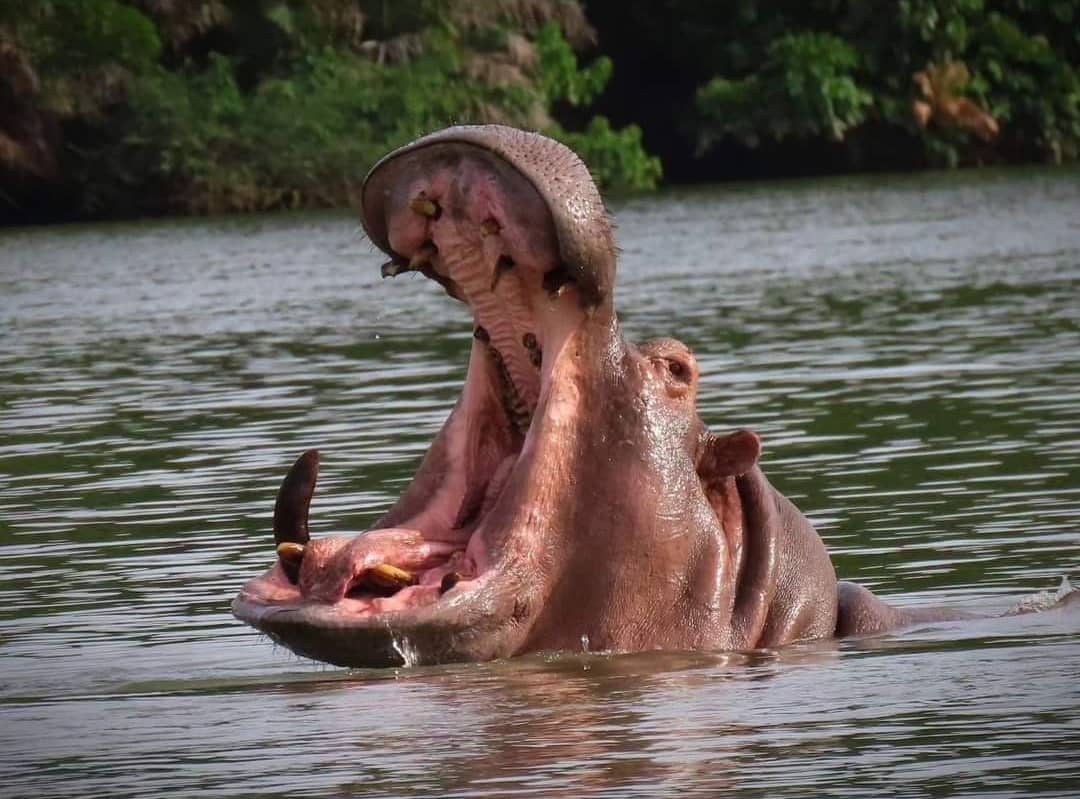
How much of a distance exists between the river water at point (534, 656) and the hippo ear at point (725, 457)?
40cm

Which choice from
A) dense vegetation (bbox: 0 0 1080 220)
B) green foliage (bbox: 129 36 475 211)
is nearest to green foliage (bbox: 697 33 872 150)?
dense vegetation (bbox: 0 0 1080 220)

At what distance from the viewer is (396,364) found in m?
15.1

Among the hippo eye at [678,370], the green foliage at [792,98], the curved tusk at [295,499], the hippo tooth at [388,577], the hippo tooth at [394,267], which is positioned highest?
the hippo tooth at [394,267]

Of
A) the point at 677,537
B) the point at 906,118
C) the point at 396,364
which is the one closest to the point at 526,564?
the point at 677,537

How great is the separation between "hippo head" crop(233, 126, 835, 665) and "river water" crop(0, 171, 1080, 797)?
17 centimetres

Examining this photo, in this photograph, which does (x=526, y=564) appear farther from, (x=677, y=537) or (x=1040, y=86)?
(x=1040, y=86)

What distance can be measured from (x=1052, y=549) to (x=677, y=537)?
8.14 feet

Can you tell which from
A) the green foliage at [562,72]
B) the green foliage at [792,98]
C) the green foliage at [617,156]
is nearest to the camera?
the green foliage at [617,156]

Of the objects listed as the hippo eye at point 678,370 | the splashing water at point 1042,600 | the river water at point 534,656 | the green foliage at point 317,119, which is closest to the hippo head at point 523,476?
the hippo eye at point 678,370

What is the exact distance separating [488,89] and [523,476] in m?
36.1

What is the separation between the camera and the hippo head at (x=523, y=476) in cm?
562

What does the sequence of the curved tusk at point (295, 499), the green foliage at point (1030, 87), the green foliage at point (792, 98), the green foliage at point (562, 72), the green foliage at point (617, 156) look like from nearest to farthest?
the curved tusk at point (295, 499)
the green foliage at point (617, 156)
the green foliage at point (562, 72)
the green foliage at point (792, 98)
the green foliage at point (1030, 87)

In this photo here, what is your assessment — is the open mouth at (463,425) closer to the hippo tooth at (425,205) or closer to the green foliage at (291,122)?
the hippo tooth at (425,205)

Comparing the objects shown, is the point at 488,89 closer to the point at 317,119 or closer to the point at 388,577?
the point at 317,119
